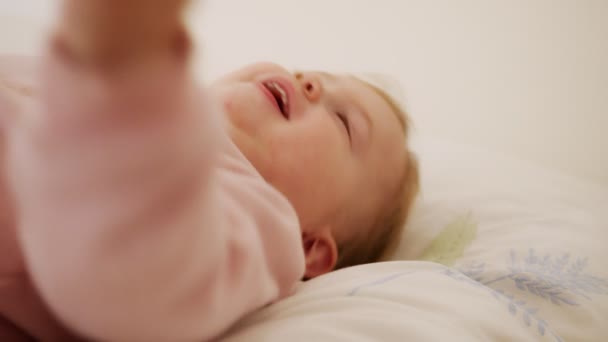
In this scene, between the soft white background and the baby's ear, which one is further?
the soft white background

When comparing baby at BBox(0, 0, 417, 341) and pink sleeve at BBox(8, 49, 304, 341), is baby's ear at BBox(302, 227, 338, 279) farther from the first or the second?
pink sleeve at BBox(8, 49, 304, 341)

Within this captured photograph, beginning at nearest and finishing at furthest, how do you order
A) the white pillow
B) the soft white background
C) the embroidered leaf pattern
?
1. the white pillow
2. the embroidered leaf pattern
3. the soft white background

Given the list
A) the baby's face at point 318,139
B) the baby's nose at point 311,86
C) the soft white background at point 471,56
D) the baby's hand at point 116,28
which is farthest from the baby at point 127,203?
the soft white background at point 471,56

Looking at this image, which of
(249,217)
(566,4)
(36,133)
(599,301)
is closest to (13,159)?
(36,133)

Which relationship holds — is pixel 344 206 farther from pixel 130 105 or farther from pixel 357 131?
pixel 130 105

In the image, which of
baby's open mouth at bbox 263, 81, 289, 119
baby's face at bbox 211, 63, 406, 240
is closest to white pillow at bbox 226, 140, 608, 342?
baby's face at bbox 211, 63, 406, 240

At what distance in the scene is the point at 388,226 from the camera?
763mm

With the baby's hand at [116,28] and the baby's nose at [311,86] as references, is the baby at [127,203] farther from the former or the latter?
the baby's nose at [311,86]

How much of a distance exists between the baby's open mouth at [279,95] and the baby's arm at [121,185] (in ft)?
1.26

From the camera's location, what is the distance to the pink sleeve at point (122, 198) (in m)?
0.18

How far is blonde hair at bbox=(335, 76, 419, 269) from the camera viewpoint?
2.38 feet

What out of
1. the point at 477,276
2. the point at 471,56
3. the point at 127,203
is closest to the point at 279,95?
the point at 477,276

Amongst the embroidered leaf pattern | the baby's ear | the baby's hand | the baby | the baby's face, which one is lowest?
the embroidered leaf pattern

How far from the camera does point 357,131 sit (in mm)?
656
